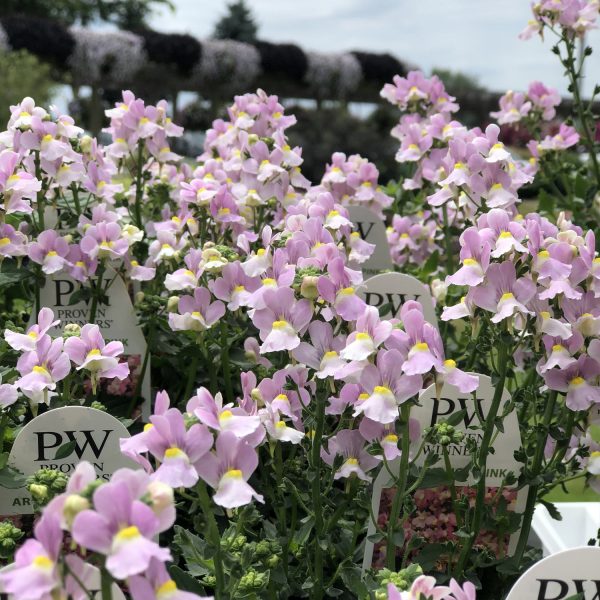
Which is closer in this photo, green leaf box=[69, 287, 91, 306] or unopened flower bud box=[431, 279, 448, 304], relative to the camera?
green leaf box=[69, 287, 91, 306]

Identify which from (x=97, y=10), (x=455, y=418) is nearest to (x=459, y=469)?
(x=455, y=418)

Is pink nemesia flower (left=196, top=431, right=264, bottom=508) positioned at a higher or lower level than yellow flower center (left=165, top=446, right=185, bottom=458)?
lower

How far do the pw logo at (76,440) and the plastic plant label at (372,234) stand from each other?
46.9 inches

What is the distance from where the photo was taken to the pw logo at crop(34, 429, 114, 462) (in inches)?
57.3

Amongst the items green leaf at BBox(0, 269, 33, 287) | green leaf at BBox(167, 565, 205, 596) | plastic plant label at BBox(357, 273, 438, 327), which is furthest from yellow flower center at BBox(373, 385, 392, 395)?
green leaf at BBox(0, 269, 33, 287)

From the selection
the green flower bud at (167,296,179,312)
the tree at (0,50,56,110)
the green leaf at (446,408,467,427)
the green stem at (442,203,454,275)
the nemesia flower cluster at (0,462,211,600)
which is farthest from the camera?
the tree at (0,50,56,110)

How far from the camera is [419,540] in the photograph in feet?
4.60

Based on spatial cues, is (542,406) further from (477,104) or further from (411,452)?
(477,104)

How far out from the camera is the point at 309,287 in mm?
1324

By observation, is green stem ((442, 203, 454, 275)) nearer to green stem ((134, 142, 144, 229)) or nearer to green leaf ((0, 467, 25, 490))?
green stem ((134, 142, 144, 229))

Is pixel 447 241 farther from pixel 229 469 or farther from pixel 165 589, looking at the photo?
pixel 165 589

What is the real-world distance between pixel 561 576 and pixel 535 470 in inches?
14.5

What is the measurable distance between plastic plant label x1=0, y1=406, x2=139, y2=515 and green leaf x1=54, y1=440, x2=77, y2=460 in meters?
0.04

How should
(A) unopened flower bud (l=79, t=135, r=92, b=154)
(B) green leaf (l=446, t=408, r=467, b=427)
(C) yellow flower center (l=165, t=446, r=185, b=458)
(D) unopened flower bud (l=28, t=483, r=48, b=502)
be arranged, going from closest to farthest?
1. (C) yellow flower center (l=165, t=446, r=185, b=458)
2. (D) unopened flower bud (l=28, t=483, r=48, b=502)
3. (B) green leaf (l=446, t=408, r=467, b=427)
4. (A) unopened flower bud (l=79, t=135, r=92, b=154)
